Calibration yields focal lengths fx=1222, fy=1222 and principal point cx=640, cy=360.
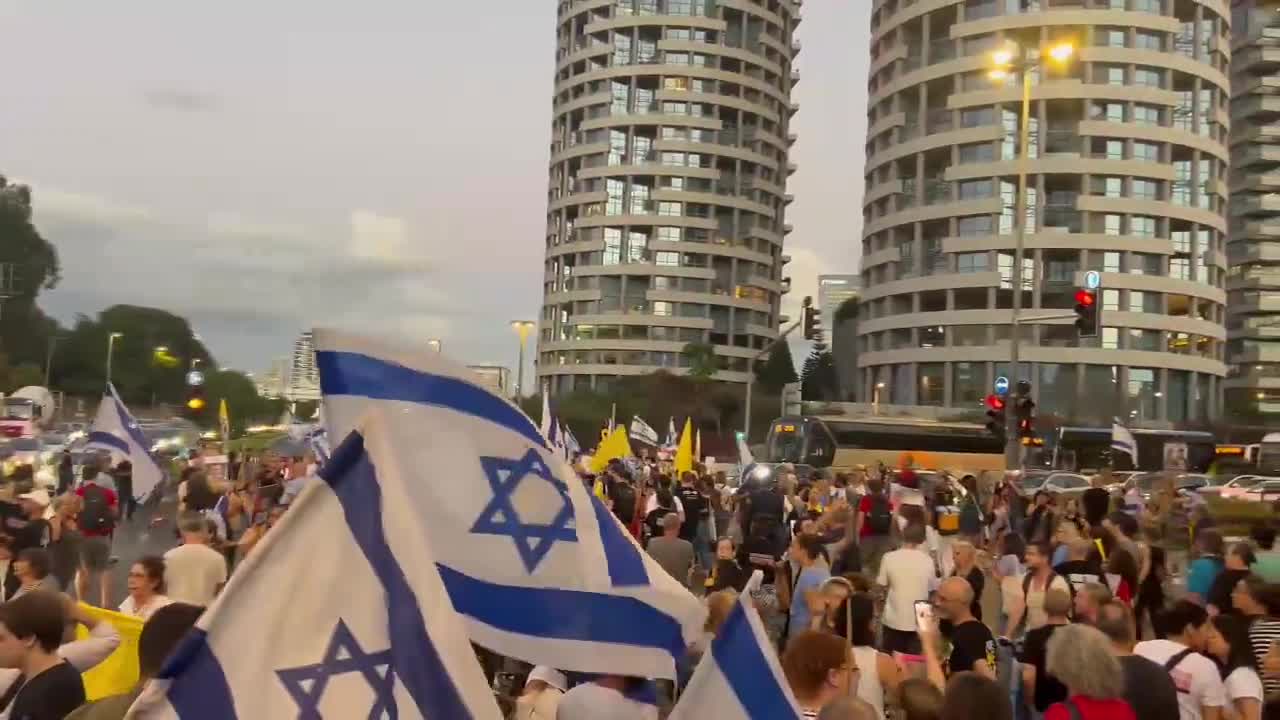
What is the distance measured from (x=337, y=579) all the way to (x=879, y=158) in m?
70.3

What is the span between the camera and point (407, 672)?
8.36 ft

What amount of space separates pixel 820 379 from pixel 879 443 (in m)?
58.4

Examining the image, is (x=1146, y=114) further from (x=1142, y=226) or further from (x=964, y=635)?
(x=964, y=635)

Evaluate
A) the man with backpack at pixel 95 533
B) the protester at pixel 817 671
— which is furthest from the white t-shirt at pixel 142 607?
the protester at pixel 817 671

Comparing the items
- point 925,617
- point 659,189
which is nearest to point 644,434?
point 925,617

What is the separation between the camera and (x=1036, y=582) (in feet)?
23.6

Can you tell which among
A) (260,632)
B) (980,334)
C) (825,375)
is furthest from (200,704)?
(825,375)

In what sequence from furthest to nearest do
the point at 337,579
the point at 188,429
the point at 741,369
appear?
the point at 741,369
the point at 188,429
the point at 337,579

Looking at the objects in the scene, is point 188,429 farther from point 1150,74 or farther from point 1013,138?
point 1150,74

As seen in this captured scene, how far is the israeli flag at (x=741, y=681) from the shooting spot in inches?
134

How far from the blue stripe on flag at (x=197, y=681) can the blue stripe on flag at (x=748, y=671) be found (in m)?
1.53

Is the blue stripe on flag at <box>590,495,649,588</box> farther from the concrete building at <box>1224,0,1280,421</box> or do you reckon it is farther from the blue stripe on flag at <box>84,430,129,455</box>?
the concrete building at <box>1224,0,1280,421</box>

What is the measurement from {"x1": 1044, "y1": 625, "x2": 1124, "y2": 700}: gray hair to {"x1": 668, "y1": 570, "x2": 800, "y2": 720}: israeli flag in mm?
1284

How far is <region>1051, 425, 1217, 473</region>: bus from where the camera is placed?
52.2 m
